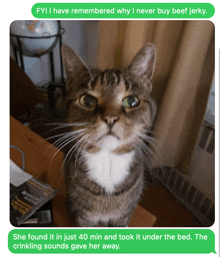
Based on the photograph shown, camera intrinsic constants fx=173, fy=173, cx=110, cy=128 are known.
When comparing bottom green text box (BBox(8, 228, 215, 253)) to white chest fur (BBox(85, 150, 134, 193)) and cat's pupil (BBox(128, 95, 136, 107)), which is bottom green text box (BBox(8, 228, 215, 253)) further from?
cat's pupil (BBox(128, 95, 136, 107))

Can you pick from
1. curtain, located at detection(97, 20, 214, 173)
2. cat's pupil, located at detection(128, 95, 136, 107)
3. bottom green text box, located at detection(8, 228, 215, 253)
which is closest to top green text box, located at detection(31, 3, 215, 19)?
curtain, located at detection(97, 20, 214, 173)

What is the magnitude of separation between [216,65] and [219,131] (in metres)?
0.16

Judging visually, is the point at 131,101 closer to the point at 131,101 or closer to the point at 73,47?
the point at 131,101

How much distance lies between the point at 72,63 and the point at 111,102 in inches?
6.4

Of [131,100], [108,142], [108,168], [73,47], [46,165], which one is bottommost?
[46,165]

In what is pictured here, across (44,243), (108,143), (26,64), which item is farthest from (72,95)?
(44,243)

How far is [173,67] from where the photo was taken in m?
A: 0.52

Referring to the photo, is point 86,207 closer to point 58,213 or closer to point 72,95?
point 58,213

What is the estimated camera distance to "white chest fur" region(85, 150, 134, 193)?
1.71ft

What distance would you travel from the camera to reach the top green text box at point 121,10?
0.39 meters

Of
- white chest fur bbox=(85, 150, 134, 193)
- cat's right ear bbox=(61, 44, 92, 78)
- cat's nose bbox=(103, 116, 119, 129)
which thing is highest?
cat's right ear bbox=(61, 44, 92, 78)

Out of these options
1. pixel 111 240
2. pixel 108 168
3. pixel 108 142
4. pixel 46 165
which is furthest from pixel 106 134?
pixel 46 165

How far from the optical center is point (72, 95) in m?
0.51

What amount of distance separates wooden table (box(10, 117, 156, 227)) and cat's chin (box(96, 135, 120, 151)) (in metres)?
0.20
